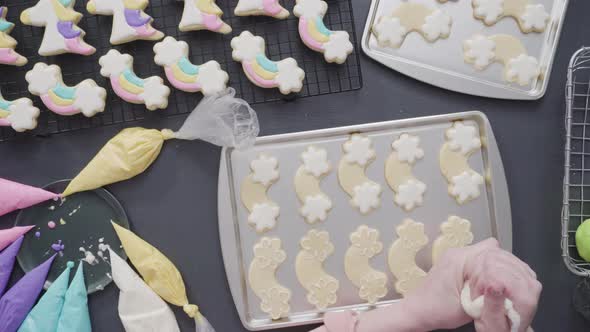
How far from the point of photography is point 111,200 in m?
1.20

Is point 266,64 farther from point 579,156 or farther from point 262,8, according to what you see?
point 579,156

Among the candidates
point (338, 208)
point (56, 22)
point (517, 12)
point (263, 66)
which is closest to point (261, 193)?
point (338, 208)

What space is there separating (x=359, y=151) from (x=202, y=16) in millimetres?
460

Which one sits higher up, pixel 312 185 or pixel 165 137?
pixel 165 137

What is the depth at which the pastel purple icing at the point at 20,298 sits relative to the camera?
117 cm

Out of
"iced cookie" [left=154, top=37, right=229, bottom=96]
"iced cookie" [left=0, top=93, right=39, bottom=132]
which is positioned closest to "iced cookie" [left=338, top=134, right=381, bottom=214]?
"iced cookie" [left=154, top=37, right=229, bottom=96]

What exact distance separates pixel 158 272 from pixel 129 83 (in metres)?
0.43

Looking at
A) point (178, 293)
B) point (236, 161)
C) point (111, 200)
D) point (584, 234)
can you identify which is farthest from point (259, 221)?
point (584, 234)

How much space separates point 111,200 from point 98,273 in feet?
0.57

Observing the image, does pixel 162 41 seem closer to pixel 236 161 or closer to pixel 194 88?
pixel 194 88

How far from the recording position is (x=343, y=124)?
47.2 inches

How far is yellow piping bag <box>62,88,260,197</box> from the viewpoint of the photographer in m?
1.15

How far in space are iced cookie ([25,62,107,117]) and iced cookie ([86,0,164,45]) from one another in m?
0.13

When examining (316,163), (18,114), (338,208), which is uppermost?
(18,114)
